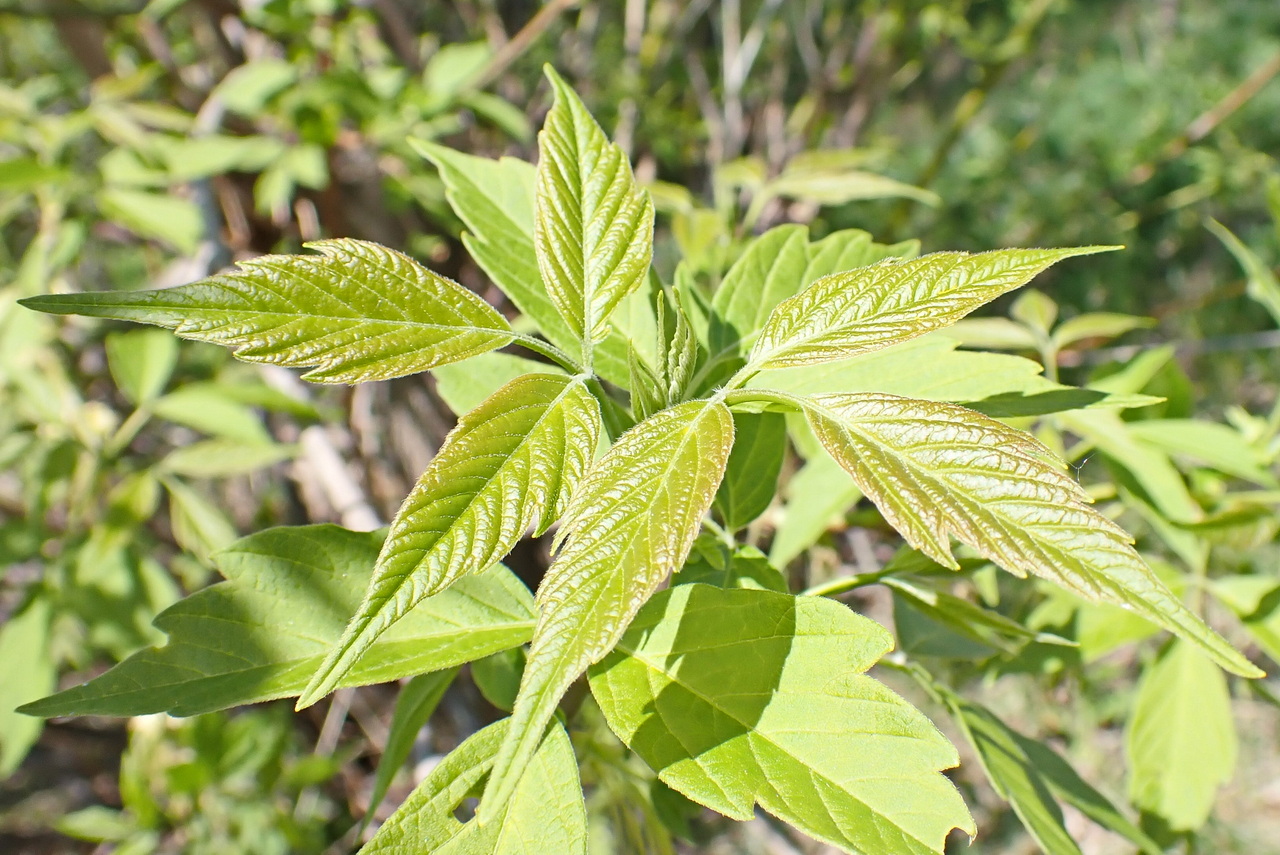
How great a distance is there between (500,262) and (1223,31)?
4224 mm

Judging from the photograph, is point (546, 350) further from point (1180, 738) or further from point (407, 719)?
point (1180, 738)

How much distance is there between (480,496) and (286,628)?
0.87ft

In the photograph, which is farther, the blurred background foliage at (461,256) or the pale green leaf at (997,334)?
the blurred background foliage at (461,256)

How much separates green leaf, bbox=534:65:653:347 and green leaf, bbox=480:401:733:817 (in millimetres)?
115

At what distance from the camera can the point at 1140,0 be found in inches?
165

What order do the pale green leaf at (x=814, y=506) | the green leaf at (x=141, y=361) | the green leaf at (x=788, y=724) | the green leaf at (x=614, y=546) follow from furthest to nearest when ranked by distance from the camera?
the green leaf at (x=141, y=361), the pale green leaf at (x=814, y=506), the green leaf at (x=788, y=724), the green leaf at (x=614, y=546)

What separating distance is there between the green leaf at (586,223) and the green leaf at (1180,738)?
3.07 ft

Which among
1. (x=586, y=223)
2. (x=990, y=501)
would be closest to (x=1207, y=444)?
(x=990, y=501)

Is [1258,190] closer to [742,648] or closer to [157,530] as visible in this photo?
[742,648]

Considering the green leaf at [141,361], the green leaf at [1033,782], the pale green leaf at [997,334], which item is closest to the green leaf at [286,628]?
the green leaf at [1033,782]

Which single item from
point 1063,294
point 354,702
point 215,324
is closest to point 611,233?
point 215,324

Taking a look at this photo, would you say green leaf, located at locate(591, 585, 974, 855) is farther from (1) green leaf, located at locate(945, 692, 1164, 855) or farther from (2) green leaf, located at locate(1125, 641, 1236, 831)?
(2) green leaf, located at locate(1125, 641, 1236, 831)

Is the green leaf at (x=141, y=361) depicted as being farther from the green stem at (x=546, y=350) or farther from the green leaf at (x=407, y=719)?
the green stem at (x=546, y=350)

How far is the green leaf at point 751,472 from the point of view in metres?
0.76
